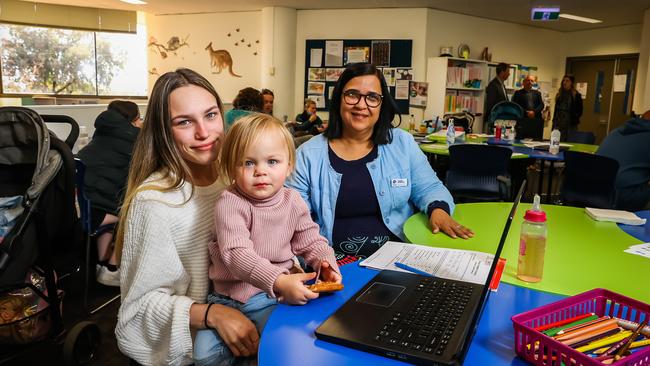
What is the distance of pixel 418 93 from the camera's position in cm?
814

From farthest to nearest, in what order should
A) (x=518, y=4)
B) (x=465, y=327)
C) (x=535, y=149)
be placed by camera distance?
(x=518, y=4) < (x=535, y=149) < (x=465, y=327)

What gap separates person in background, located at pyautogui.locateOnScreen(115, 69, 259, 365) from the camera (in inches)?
45.6

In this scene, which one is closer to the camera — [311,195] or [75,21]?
[311,195]

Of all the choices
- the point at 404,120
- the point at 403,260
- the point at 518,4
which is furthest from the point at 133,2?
the point at 403,260

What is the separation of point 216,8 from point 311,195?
7.29 metres

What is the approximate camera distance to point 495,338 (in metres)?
0.95

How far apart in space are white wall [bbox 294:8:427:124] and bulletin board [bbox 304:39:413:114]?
10 centimetres

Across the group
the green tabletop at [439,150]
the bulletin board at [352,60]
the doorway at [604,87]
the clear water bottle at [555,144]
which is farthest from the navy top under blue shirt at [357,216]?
the doorway at [604,87]

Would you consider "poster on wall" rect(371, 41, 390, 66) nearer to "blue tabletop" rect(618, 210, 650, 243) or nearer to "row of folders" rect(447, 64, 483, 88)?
"row of folders" rect(447, 64, 483, 88)

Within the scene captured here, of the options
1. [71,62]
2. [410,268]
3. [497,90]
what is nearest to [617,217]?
[410,268]

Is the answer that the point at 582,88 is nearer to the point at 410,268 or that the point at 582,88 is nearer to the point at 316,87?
the point at 316,87

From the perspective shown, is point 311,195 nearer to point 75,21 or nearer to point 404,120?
point 404,120

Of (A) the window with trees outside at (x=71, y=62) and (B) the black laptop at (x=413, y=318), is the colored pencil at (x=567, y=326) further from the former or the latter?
(A) the window with trees outside at (x=71, y=62)

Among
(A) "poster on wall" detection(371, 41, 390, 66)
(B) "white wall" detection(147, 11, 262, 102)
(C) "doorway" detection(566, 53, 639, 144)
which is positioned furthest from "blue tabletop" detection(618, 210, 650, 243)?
(C) "doorway" detection(566, 53, 639, 144)
